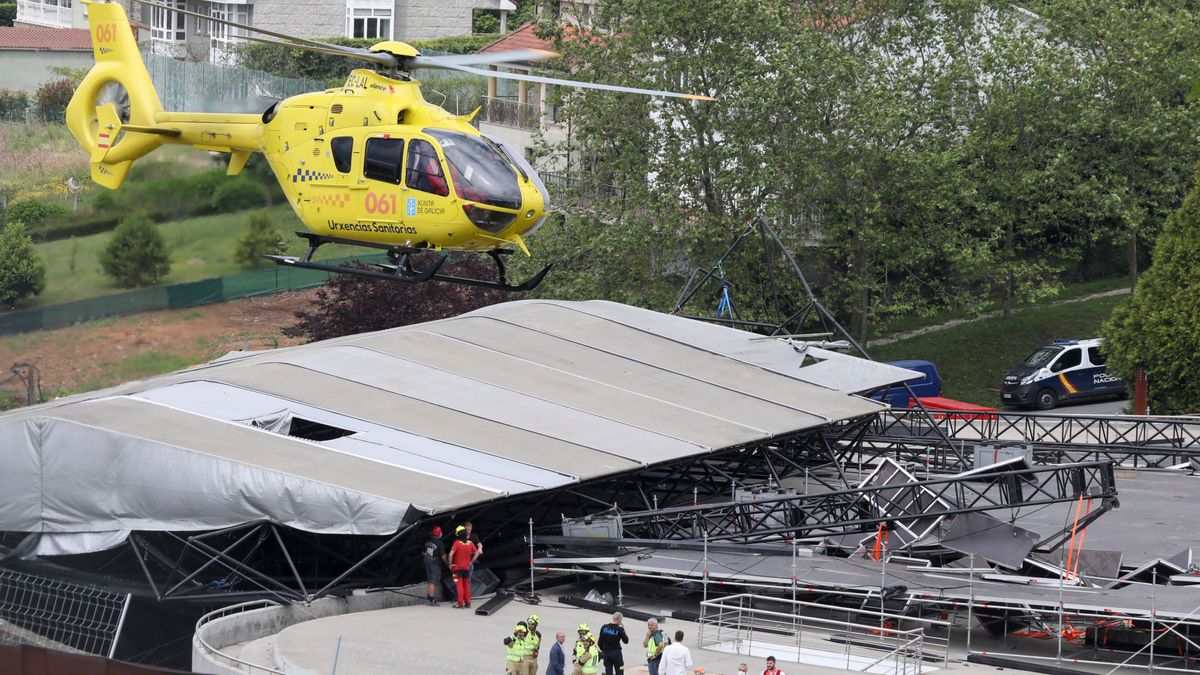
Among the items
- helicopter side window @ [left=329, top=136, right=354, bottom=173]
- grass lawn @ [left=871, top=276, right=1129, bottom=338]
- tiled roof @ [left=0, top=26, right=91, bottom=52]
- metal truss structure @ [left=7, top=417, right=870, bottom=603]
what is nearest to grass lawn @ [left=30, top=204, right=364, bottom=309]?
tiled roof @ [left=0, top=26, right=91, bottom=52]

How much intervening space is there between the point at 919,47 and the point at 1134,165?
25.9 feet

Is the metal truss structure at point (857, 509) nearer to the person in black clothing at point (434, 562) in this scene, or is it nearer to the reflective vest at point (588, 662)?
the person in black clothing at point (434, 562)

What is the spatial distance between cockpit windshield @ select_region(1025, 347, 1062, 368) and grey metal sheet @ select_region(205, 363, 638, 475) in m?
25.4

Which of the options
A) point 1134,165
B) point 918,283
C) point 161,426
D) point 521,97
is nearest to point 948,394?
point 918,283

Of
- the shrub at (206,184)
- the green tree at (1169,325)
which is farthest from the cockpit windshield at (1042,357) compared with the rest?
the shrub at (206,184)

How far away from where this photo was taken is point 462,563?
1042 inches

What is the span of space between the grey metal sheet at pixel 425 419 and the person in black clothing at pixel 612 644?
19.0ft

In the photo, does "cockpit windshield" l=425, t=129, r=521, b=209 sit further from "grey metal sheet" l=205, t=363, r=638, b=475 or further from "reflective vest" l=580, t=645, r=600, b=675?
"reflective vest" l=580, t=645, r=600, b=675

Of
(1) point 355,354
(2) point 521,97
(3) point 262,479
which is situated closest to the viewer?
(3) point 262,479

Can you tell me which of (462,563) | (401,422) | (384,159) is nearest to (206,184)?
(384,159)

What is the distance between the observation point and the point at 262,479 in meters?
25.6

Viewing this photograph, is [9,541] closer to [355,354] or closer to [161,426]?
[161,426]

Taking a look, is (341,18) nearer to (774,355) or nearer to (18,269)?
(18,269)

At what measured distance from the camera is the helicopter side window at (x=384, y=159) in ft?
95.7
